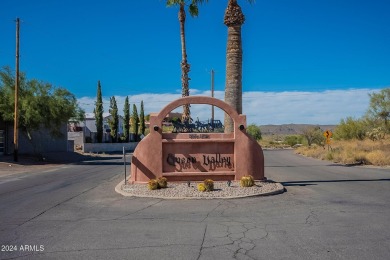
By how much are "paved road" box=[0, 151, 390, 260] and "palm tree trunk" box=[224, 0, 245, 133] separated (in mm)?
5014

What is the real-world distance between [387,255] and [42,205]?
927cm

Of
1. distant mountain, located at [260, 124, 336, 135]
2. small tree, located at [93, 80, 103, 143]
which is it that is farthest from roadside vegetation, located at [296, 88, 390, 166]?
distant mountain, located at [260, 124, 336, 135]

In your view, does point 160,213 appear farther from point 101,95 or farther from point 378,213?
point 101,95

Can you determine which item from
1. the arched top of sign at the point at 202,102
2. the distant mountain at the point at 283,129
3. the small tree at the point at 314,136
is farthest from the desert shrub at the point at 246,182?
the distant mountain at the point at 283,129

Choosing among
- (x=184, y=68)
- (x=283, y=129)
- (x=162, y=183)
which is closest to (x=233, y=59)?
(x=162, y=183)

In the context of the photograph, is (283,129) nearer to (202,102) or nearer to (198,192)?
(202,102)

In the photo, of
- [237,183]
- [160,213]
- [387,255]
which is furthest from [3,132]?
[387,255]

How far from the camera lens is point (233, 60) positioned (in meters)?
19.2

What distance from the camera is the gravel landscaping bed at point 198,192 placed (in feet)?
46.2

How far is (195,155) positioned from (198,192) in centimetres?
283

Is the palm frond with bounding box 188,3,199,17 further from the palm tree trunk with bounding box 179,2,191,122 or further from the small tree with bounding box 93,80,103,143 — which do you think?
the small tree with bounding box 93,80,103,143

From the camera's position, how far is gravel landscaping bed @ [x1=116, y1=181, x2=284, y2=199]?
14094 millimetres

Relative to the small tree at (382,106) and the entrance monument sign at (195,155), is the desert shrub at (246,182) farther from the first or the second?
the small tree at (382,106)

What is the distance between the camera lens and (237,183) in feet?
54.5
